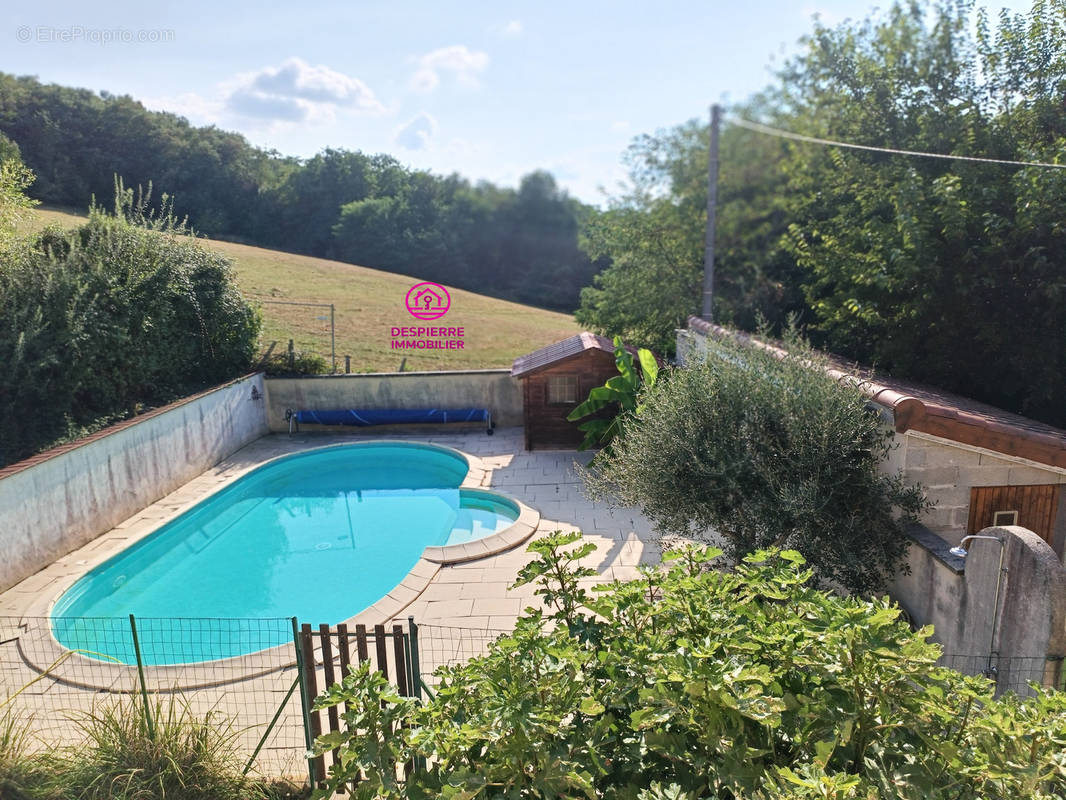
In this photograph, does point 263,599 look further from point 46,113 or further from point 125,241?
point 46,113

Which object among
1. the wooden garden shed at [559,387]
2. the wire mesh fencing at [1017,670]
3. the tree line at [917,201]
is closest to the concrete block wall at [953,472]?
the wire mesh fencing at [1017,670]

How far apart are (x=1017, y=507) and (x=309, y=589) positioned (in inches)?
340

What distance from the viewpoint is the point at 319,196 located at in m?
35.8

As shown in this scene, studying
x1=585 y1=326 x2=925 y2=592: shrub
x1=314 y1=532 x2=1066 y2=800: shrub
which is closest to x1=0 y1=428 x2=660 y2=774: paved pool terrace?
x1=585 y1=326 x2=925 y2=592: shrub

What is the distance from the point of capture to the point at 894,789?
265 centimetres

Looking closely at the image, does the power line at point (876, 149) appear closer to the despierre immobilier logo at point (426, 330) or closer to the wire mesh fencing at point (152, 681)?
the wire mesh fencing at point (152, 681)

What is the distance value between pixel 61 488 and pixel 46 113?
55.7 feet

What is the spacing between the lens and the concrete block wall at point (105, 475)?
8.85 metres

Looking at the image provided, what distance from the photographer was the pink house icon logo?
2512 cm

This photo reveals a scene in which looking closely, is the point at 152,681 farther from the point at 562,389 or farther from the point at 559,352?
the point at 559,352

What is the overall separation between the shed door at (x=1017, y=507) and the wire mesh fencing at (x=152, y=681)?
6.30m

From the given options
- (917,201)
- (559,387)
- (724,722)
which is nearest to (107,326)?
(559,387)

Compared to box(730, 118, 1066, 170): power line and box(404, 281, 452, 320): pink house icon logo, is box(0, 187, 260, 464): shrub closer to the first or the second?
box(404, 281, 452, 320): pink house icon logo

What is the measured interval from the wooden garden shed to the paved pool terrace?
398mm
